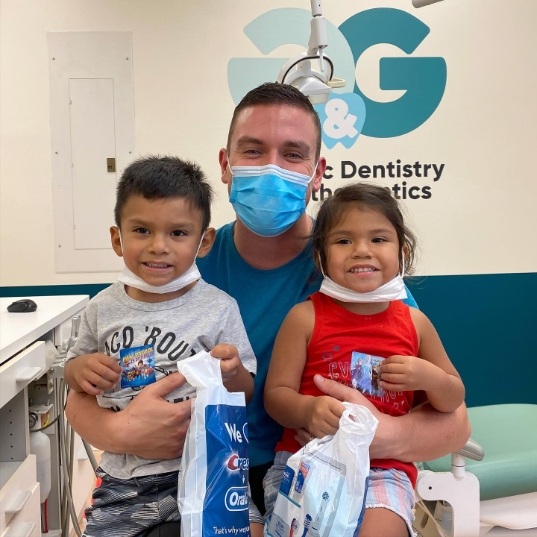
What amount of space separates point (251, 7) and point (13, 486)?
98.2 inches

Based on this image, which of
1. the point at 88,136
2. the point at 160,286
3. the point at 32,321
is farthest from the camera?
the point at 88,136

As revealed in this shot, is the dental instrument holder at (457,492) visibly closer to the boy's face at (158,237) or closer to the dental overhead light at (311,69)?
the boy's face at (158,237)

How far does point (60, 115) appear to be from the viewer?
284 cm

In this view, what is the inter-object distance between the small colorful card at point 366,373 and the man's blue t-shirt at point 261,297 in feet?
0.71

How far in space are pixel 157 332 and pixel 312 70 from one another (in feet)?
3.85

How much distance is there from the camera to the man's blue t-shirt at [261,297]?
1203 millimetres

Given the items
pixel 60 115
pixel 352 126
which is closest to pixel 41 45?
pixel 60 115

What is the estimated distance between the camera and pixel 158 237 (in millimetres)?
1029

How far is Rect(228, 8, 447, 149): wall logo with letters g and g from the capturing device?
2873 millimetres

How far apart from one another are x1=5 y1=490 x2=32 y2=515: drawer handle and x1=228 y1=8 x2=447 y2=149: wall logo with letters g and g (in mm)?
2191

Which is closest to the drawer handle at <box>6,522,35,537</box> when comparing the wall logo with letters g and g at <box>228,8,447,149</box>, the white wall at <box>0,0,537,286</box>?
the white wall at <box>0,0,537,286</box>

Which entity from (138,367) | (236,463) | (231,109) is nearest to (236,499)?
(236,463)

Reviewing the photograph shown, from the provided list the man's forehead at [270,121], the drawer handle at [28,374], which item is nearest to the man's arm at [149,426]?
the drawer handle at [28,374]

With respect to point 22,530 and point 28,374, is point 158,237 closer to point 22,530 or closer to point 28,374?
point 28,374
